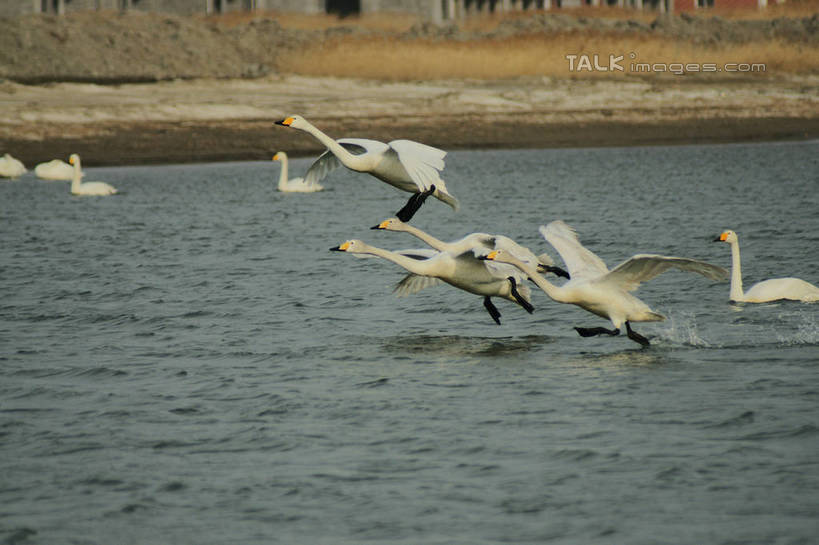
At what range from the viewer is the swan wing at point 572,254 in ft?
37.4

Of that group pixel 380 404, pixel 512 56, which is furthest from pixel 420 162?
pixel 512 56

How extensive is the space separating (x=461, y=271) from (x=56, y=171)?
18588 millimetres

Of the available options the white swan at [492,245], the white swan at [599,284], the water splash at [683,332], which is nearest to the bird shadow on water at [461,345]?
the white swan at [599,284]

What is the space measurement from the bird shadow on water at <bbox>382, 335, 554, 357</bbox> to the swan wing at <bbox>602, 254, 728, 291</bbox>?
1347 mm

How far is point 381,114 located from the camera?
3419 cm

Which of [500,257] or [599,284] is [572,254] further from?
[500,257]

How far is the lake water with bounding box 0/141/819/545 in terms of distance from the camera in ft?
24.5

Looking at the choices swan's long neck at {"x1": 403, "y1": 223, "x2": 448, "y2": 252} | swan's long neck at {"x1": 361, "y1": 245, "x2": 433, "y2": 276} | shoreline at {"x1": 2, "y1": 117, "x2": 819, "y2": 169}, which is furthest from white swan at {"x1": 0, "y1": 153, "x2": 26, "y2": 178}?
swan's long neck at {"x1": 361, "y1": 245, "x2": 433, "y2": 276}

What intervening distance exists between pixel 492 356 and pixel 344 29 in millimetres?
33880

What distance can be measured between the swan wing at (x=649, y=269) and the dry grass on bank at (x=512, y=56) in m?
27.7

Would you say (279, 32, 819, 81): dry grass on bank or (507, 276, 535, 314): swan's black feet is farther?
(279, 32, 819, 81): dry grass on bank

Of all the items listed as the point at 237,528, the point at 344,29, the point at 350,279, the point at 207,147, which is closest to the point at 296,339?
the point at 350,279

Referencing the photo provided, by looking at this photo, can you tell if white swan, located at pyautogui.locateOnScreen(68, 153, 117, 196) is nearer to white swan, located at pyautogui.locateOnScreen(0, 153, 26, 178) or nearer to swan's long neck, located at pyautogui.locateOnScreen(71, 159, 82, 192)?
swan's long neck, located at pyautogui.locateOnScreen(71, 159, 82, 192)

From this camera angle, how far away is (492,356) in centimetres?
1166
